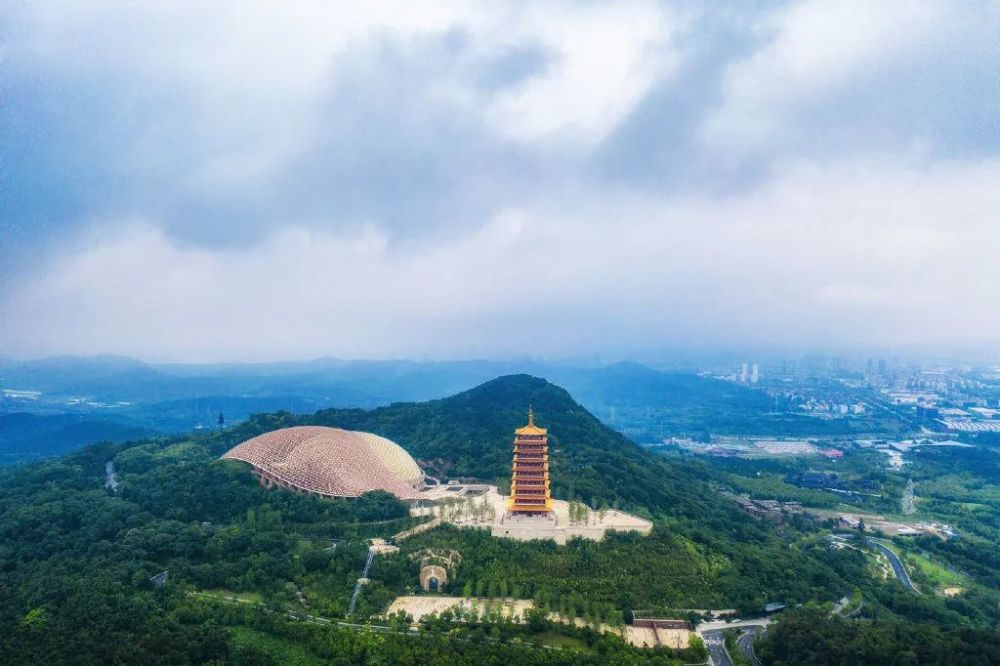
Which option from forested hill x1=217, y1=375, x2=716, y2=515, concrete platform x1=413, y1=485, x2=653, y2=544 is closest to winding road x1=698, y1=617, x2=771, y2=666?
concrete platform x1=413, y1=485, x2=653, y2=544

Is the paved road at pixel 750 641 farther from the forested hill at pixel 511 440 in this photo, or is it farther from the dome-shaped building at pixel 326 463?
the dome-shaped building at pixel 326 463

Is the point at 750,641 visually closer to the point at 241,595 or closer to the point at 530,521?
the point at 530,521

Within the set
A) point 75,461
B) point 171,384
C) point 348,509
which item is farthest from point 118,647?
point 171,384

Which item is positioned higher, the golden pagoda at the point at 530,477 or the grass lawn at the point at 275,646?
the golden pagoda at the point at 530,477

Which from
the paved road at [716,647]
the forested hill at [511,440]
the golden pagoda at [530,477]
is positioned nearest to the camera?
the paved road at [716,647]

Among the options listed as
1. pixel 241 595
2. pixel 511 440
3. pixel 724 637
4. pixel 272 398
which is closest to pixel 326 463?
pixel 241 595

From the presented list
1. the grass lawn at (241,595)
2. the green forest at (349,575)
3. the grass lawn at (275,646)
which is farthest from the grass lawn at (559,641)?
the grass lawn at (241,595)
